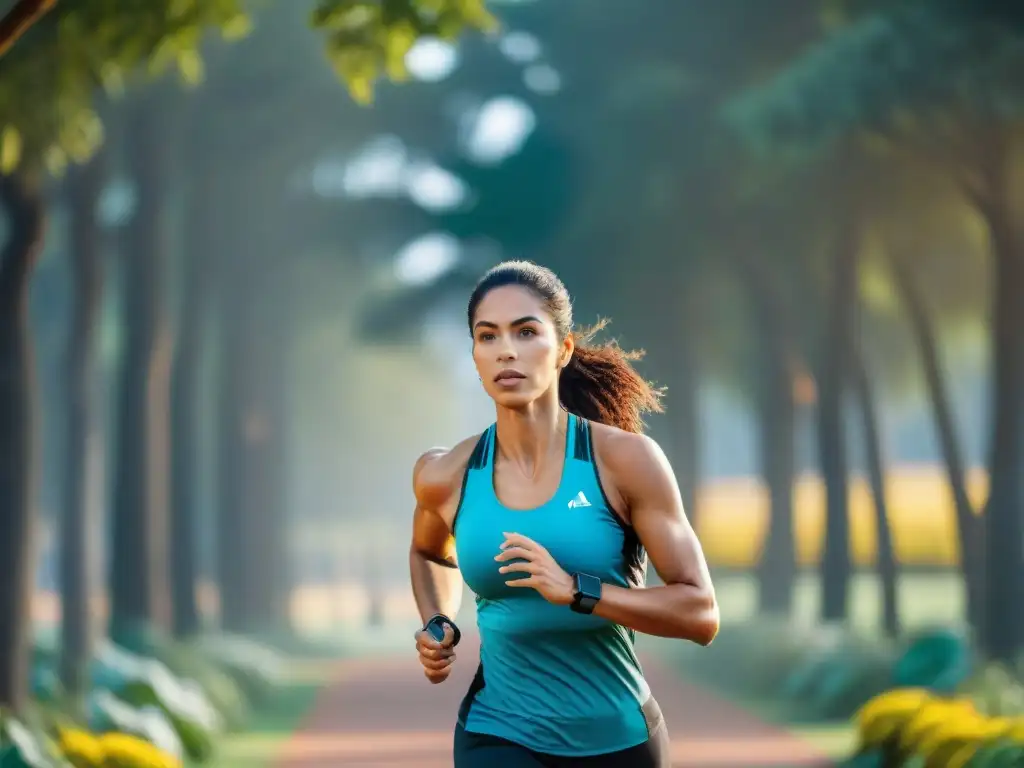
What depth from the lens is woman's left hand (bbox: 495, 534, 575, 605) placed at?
4668mm

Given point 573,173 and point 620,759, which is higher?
point 573,173

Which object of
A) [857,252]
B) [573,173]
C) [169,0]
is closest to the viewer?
[169,0]

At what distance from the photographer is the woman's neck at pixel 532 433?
16.7 feet

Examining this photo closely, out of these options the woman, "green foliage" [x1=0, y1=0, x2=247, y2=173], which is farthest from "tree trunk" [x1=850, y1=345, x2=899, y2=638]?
the woman

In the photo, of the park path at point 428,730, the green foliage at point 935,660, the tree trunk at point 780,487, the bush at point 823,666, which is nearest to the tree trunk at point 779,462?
the tree trunk at point 780,487

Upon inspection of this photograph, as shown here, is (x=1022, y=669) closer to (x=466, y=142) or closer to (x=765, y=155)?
(x=765, y=155)

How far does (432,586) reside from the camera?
5.61 meters

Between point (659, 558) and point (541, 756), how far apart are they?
0.64m

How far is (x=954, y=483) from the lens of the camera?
23.7 m

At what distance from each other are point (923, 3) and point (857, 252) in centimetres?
708

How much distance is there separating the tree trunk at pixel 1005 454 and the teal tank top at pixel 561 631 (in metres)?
14.0

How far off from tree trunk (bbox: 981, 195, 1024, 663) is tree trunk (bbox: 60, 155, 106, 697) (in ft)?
32.5

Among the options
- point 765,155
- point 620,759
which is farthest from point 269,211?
point 620,759

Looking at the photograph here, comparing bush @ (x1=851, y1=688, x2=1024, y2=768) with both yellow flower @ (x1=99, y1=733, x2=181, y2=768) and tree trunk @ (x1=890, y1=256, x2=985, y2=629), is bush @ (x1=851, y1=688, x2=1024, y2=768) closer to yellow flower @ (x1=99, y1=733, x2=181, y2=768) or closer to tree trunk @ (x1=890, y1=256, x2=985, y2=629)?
yellow flower @ (x1=99, y1=733, x2=181, y2=768)
